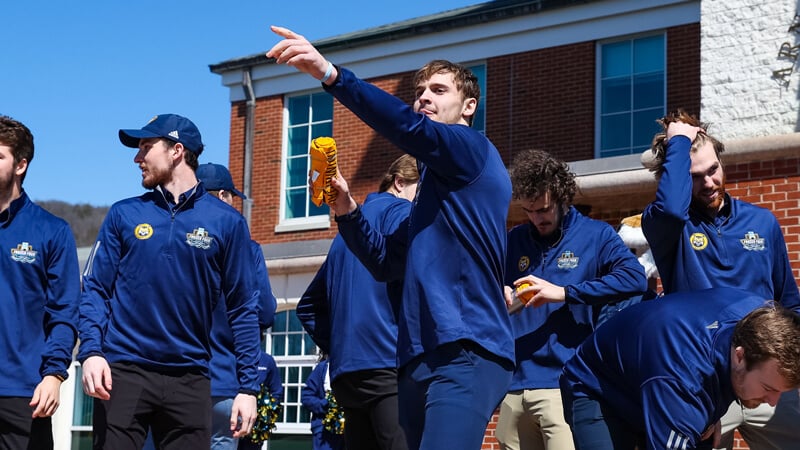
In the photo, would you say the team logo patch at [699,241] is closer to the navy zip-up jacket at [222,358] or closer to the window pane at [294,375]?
the navy zip-up jacket at [222,358]

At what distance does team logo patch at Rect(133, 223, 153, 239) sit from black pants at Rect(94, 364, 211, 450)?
0.64 meters

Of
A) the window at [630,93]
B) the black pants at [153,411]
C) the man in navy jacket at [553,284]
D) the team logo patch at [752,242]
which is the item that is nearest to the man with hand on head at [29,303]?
the black pants at [153,411]

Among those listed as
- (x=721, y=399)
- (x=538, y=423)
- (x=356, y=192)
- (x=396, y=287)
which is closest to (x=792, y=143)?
(x=538, y=423)

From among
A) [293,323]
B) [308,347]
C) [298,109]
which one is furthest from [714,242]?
[298,109]

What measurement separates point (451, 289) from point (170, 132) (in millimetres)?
2364

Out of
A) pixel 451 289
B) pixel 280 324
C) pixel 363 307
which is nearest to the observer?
pixel 451 289

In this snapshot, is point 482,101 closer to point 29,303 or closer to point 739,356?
point 29,303

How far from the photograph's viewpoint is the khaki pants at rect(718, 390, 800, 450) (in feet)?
19.1

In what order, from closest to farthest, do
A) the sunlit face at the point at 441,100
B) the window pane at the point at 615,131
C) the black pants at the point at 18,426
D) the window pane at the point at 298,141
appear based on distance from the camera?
the sunlit face at the point at 441,100 → the black pants at the point at 18,426 → the window pane at the point at 615,131 → the window pane at the point at 298,141

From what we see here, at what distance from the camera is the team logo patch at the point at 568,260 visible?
277 inches

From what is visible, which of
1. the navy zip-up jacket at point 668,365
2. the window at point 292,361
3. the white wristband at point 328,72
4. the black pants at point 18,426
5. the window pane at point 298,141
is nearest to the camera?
the white wristband at point 328,72

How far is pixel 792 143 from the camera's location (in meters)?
11.6

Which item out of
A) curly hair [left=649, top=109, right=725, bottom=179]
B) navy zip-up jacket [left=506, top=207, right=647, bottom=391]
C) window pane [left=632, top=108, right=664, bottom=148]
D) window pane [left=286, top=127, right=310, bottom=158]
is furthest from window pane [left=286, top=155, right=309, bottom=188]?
curly hair [left=649, top=109, right=725, bottom=179]

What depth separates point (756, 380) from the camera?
13.4 ft
